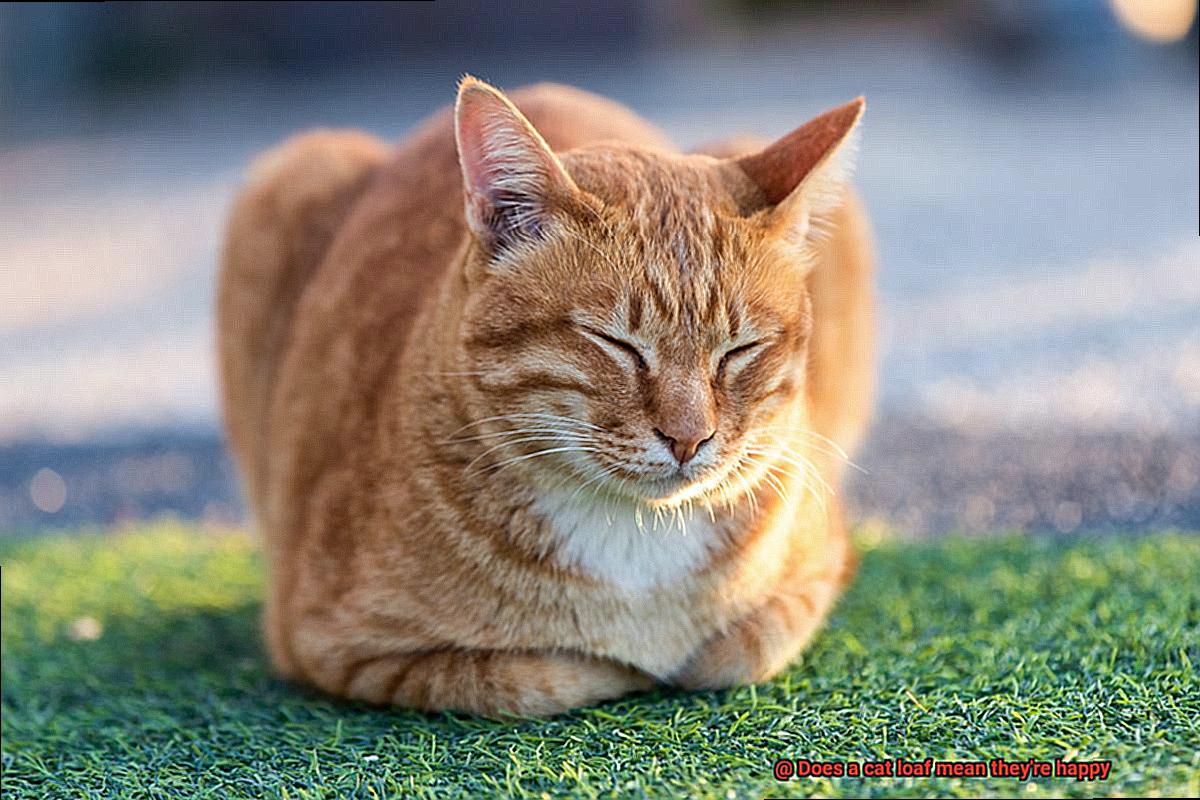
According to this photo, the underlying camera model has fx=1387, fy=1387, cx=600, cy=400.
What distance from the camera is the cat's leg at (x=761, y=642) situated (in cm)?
256

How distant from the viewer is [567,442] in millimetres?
2275

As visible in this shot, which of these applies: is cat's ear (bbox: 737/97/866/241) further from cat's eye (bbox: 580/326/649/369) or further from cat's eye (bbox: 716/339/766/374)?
cat's eye (bbox: 580/326/649/369)

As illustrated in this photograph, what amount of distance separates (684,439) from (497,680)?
61 cm

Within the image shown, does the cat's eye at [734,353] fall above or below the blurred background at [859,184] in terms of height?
above

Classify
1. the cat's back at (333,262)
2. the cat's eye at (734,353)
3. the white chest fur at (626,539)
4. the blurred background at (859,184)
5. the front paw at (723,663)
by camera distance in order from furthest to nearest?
the blurred background at (859,184)
the cat's back at (333,262)
the front paw at (723,663)
the white chest fur at (626,539)
the cat's eye at (734,353)

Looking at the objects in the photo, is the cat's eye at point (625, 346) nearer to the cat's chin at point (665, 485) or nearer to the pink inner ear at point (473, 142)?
the cat's chin at point (665, 485)

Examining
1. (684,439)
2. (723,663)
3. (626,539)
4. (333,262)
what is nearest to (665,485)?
(684,439)

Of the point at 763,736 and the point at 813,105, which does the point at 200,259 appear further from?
the point at 763,736

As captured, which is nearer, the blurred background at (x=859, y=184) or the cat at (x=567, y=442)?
the cat at (x=567, y=442)

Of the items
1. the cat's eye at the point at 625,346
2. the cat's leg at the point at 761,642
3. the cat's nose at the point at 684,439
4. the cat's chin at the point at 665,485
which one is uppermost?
the cat's eye at the point at 625,346

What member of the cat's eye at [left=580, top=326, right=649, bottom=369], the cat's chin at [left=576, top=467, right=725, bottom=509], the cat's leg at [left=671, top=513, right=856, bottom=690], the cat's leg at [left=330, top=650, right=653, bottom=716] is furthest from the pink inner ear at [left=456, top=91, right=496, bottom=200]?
the cat's leg at [left=671, top=513, right=856, bottom=690]

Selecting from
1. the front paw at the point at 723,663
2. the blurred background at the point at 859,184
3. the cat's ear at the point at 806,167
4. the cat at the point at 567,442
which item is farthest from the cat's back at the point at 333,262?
the blurred background at the point at 859,184

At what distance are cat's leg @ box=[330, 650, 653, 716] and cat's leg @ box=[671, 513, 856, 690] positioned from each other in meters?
0.12

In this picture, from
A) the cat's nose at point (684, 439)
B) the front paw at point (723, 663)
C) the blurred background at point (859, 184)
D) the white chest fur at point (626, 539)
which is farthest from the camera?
the blurred background at point (859, 184)
